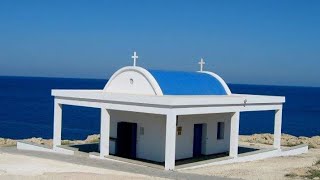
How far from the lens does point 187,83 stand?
2394 centimetres

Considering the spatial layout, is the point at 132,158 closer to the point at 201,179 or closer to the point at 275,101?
the point at 201,179

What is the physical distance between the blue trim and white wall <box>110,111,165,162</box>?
143 cm

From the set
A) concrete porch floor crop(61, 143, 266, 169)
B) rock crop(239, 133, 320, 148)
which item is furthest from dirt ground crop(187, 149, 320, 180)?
rock crop(239, 133, 320, 148)

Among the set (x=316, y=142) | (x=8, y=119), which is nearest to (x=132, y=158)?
(x=316, y=142)

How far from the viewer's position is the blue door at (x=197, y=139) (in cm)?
2384

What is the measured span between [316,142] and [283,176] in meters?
18.7

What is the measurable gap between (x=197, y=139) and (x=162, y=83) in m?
3.46

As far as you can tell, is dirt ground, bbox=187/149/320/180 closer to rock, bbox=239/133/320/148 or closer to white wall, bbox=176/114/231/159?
white wall, bbox=176/114/231/159

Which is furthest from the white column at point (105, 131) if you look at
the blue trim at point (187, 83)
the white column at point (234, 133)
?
the white column at point (234, 133)

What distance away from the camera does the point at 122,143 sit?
24.0 m

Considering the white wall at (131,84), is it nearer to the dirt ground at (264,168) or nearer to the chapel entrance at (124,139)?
the chapel entrance at (124,139)

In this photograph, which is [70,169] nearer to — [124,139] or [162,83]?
[124,139]

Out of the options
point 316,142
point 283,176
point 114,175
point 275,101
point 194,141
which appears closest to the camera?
point 114,175

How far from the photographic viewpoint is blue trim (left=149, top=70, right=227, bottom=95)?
2284 centimetres
